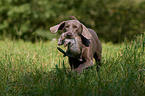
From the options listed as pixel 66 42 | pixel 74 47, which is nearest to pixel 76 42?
pixel 74 47

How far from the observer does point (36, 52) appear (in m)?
5.23

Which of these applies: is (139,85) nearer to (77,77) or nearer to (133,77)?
(133,77)

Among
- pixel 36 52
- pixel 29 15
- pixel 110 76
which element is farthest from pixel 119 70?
pixel 29 15

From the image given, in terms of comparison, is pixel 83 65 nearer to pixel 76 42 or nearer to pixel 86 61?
pixel 86 61

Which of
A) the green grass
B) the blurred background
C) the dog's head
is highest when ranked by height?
the blurred background

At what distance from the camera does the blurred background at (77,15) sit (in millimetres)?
14273

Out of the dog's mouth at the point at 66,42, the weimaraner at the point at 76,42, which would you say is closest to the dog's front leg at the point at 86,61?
the weimaraner at the point at 76,42

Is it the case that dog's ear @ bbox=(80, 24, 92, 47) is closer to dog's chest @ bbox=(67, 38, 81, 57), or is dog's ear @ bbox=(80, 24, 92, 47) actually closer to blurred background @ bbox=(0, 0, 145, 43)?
dog's chest @ bbox=(67, 38, 81, 57)

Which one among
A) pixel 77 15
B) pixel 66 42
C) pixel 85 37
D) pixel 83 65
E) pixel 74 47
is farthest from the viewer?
pixel 77 15

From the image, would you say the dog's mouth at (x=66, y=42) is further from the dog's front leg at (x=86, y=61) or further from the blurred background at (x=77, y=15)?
the blurred background at (x=77, y=15)

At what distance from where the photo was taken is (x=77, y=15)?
599 inches

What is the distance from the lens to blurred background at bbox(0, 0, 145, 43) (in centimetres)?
1427

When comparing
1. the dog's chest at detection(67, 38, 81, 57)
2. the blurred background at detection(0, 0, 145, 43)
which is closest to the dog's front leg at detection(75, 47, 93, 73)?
the dog's chest at detection(67, 38, 81, 57)

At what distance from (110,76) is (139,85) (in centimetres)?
51
